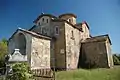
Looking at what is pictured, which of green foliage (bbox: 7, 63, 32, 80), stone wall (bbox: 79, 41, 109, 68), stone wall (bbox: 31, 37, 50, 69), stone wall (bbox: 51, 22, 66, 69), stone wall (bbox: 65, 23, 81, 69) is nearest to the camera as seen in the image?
green foliage (bbox: 7, 63, 32, 80)

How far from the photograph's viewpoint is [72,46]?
2703 cm

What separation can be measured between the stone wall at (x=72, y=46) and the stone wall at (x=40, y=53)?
10.9ft

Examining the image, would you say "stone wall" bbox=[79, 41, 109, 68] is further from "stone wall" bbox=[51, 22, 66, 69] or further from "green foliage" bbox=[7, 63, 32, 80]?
"green foliage" bbox=[7, 63, 32, 80]

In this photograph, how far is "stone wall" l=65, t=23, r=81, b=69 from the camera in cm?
2552

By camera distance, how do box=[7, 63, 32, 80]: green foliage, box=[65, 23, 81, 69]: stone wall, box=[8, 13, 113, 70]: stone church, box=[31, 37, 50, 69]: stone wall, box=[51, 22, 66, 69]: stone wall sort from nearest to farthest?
box=[7, 63, 32, 80]: green foliage → box=[31, 37, 50, 69]: stone wall → box=[8, 13, 113, 70]: stone church → box=[51, 22, 66, 69]: stone wall → box=[65, 23, 81, 69]: stone wall

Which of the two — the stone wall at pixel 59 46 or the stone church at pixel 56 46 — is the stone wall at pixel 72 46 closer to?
the stone church at pixel 56 46

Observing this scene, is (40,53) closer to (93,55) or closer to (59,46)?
(59,46)

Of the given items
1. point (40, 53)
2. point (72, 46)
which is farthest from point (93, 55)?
point (40, 53)

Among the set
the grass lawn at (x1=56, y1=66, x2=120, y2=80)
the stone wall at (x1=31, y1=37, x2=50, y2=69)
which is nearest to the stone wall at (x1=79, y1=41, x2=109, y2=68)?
the stone wall at (x1=31, y1=37, x2=50, y2=69)

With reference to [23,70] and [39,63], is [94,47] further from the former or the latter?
[23,70]

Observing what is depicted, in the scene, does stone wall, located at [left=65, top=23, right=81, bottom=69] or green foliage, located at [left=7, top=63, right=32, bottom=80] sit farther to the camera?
stone wall, located at [left=65, top=23, right=81, bottom=69]

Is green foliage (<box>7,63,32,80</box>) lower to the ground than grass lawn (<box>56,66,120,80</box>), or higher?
higher

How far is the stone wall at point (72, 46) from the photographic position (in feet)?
83.7

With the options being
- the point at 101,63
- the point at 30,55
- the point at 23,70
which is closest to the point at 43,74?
the point at 23,70
